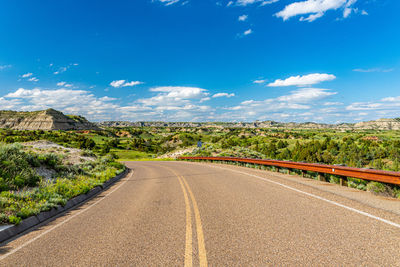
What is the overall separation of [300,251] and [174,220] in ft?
10.1

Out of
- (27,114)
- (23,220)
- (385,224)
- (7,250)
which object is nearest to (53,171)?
(23,220)

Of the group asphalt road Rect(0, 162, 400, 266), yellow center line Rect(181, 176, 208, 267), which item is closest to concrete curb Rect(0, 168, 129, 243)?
asphalt road Rect(0, 162, 400, 266)

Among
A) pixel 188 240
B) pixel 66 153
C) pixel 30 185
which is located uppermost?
pixel 66 153

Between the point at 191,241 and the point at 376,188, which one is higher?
the point at 191,241

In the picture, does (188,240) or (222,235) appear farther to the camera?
(222,235)

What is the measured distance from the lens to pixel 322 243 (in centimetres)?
446

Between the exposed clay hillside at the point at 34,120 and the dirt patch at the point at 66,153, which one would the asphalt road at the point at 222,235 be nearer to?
the dirt patch at the point at 66,153

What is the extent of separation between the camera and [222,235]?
5039 mm

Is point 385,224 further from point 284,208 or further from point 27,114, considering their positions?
point 27,114

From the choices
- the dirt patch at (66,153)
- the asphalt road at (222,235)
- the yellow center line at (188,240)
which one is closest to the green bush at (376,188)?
the asphalt road at (222,235)

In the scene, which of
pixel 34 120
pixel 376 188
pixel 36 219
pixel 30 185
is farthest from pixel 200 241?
pixel 34 120

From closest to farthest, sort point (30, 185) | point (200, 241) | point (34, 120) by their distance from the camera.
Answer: point (200, 241) < point (30, 185) < point (34, 120)

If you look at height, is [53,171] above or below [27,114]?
below

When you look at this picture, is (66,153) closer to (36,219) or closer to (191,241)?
(36,219)
